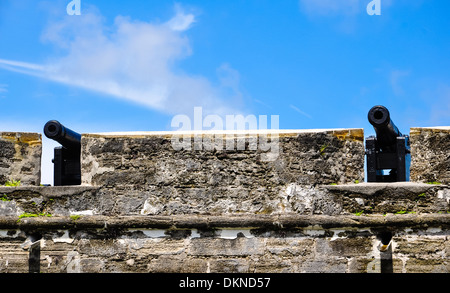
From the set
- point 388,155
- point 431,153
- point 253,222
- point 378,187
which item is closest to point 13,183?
point 253,222

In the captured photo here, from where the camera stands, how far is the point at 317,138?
15.0 feet

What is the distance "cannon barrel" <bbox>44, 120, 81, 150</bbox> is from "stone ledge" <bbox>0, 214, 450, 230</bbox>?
795mm

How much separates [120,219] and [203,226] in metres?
0.76

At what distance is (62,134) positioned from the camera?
483 centimetres

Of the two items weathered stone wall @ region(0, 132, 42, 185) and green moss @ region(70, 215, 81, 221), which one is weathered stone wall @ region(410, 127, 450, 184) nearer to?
green moss @ region(70, 215, 81, 221)

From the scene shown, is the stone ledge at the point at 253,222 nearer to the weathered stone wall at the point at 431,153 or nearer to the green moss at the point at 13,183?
the weathered stone wall at the point at 431,153

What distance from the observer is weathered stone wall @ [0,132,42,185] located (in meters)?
4.87

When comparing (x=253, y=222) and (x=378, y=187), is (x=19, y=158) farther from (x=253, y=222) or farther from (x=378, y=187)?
(x=378, y=187)

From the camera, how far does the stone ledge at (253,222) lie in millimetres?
4336

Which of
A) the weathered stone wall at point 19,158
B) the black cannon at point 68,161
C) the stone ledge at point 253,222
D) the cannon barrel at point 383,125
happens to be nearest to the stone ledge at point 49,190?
the weathered stone wall at point 19,158

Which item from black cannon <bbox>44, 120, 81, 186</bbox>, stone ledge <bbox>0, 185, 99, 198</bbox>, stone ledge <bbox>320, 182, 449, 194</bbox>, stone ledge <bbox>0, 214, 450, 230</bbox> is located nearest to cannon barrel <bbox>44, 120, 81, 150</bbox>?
black cannon <bbox>44, 120, 81, 186</bbox>

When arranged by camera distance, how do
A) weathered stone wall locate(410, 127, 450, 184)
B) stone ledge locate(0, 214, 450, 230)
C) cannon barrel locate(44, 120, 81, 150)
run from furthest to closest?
cannon barrel locate(44, 120, 81, 150)
weathered stone wall locate(410, 127, 450, 184)
stone ledge locate(0, 214, 450, 230)

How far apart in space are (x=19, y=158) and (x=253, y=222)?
237cm
